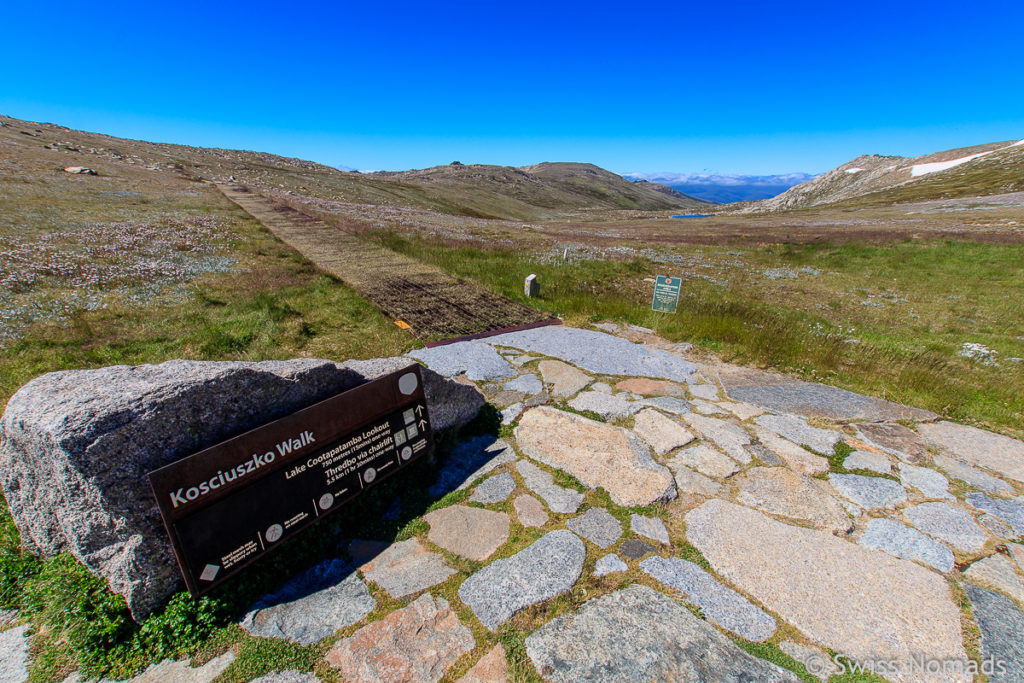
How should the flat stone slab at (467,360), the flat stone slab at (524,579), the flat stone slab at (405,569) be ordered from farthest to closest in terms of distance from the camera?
the flat stone slab at (467,360) → the flat stone slab at (405,569) → the flat stone slab at (524,579)

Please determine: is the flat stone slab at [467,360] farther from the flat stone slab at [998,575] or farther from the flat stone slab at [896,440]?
the flat stone slab at [998,575]

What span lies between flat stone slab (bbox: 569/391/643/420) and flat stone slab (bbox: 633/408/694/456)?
17cm

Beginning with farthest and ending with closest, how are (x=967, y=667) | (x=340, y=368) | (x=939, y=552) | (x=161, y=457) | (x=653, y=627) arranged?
(x=340, y=368) → (x=939, y=552) → (x=161, y=457) → (x=653, y=627) → (x=967, y=667)

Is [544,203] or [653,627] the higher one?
[544,203]

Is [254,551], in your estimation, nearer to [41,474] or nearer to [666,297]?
[41,474]

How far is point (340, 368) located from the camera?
12.7 ft

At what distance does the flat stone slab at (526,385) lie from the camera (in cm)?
584

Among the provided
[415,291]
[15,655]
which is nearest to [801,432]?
[15,655]

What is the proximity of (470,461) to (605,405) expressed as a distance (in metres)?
1.99

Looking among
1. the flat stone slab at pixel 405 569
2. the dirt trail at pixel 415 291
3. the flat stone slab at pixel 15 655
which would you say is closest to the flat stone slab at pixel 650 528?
the flat stone slab at pixel 405 569

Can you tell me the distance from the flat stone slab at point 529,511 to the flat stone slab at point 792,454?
8.59 feet

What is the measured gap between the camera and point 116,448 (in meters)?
2.62

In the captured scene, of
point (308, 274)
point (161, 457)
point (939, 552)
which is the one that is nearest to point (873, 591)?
point (939, 552)

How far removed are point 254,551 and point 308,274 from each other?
11.2 metres
